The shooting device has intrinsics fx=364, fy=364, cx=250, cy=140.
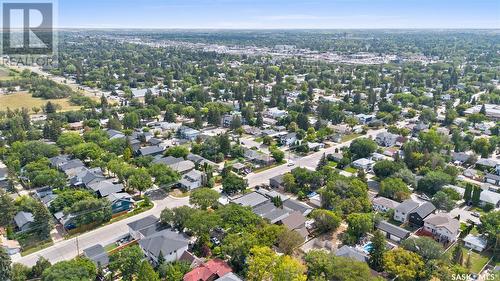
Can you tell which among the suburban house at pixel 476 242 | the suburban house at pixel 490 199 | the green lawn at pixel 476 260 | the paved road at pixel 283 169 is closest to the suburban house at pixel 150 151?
the paved road at pixel 283 169

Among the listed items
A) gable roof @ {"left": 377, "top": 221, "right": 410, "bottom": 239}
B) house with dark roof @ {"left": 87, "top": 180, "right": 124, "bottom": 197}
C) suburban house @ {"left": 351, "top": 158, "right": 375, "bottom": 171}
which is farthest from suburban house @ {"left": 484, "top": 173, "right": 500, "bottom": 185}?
house with dark roof @ {"left": 87, "top": 180, "right": 124, "bottom": 197}

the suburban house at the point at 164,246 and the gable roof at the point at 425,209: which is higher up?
the gable roof at the point at 425,209

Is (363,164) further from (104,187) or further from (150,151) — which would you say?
(104,187)

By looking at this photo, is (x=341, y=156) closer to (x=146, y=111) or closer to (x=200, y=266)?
(x=200, y=266)

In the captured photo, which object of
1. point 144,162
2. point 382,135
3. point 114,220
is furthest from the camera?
point 382,135

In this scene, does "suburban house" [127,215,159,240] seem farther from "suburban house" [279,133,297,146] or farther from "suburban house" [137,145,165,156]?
"suburban house" [279,133,297,146]

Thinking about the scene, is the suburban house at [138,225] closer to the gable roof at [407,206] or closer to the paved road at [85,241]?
the paved road at [85,241]

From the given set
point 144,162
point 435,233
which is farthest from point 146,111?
point 435,233
